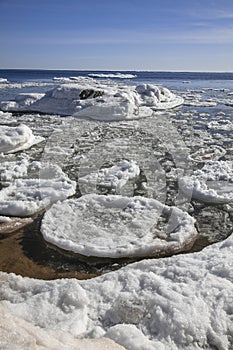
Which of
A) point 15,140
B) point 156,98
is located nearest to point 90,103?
point 156,98

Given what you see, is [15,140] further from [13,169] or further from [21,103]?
[21,103]

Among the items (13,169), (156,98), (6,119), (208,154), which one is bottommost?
(6,119)

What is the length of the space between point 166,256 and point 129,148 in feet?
18.9

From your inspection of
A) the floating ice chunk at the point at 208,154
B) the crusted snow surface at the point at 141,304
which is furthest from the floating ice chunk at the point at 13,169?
the floating ice chunk at the point at 208,154

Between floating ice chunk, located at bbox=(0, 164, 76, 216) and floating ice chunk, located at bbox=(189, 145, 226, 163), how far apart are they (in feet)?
11.4

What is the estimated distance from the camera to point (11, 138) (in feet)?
31.1

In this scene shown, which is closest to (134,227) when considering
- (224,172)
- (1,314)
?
(1,314)

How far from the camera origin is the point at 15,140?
9445 mm

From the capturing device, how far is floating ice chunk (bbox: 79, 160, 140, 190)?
661cm

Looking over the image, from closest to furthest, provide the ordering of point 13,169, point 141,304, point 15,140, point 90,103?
1. point 141,304
2. point 13,169
3. point 15,140
4. point 90,103

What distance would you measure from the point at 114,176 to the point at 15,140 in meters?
3.78

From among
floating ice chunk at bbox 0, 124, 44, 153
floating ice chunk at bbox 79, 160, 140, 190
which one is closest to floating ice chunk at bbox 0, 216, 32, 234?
floating ice chunk at bbox 79, 160, 140, 190

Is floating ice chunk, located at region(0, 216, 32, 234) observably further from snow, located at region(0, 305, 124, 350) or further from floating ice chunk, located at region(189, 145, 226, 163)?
floating ice chunk, located at region(189, 145, 226, 163)

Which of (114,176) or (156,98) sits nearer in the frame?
(114,176)
